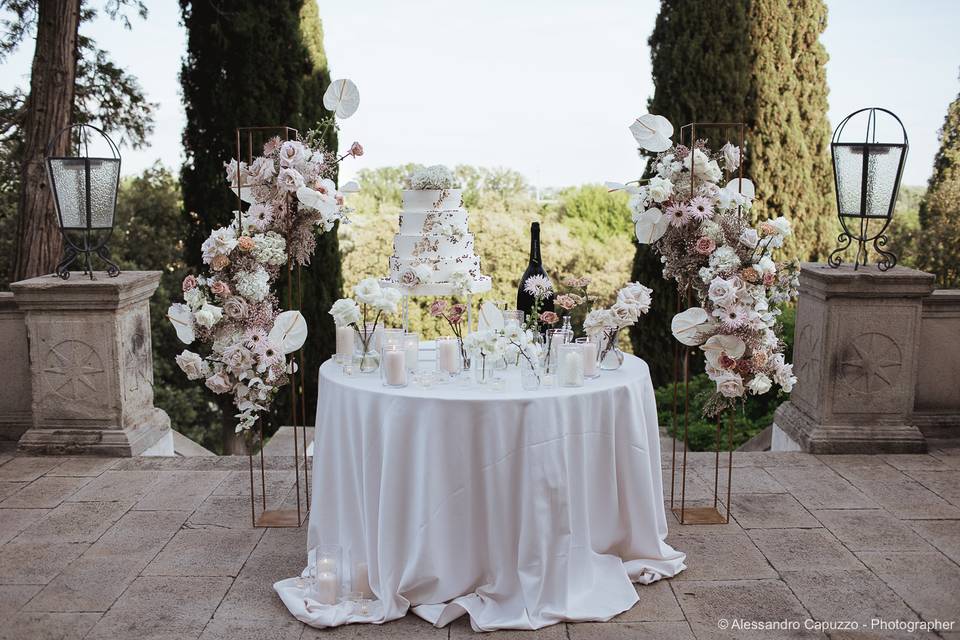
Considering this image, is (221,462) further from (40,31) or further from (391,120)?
(391,120)

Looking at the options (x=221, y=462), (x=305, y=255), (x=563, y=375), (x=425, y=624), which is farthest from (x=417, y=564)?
(x=221, y=462)

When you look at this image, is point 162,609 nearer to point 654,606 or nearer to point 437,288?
point 437,288

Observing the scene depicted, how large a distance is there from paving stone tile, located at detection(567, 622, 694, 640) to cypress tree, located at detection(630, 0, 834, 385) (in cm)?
541

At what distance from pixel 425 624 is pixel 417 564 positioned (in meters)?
0.23

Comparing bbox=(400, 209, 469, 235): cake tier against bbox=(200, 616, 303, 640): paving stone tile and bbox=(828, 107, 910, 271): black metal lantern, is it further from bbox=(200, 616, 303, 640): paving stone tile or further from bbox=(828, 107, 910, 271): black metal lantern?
bbox=(828, 107, 910, 271): black metal lantern

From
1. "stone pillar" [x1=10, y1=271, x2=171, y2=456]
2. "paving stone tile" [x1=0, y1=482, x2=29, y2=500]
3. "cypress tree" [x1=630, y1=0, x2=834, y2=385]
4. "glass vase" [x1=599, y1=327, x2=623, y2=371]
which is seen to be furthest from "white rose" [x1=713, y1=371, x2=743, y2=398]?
"cypress tree" [x1=630, y1=0, x2=834, y2=385]

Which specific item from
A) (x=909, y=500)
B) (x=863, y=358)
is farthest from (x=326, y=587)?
(x=863, y=358)

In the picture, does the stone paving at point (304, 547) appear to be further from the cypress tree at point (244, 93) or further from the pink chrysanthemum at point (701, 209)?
the cypress tree at point (244, 93)

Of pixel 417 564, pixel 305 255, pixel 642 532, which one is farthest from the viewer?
pixel 305 255

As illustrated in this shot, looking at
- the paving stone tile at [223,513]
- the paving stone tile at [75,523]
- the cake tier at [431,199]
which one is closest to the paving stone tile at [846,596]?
the cake tier at [431,199]

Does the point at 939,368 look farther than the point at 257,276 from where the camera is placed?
Yes

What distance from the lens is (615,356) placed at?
3607 mm

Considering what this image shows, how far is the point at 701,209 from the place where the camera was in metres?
3.77

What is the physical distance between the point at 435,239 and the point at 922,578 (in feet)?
8.36
